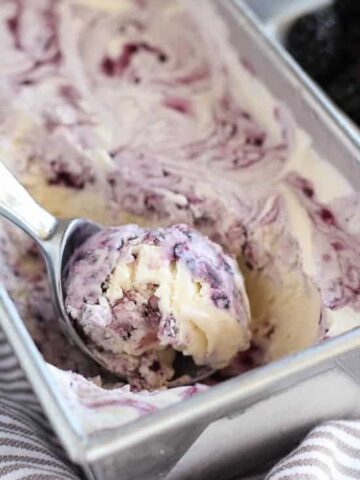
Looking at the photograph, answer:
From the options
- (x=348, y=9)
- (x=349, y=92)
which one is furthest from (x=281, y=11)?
(x=349, y=92)

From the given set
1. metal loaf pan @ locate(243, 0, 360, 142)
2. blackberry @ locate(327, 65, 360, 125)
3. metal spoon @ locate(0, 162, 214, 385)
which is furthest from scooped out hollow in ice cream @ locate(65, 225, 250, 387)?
metal loaf pan @ locate(243, 0, 360, 142)

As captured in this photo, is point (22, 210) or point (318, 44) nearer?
point (22, 210)

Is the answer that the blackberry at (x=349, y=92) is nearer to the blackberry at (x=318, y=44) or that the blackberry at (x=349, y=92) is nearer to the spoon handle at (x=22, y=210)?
the blackberry at (x=318, y=44)

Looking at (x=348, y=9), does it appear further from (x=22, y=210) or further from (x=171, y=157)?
(x=22, y=210)

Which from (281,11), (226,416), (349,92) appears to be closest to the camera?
(226,416)

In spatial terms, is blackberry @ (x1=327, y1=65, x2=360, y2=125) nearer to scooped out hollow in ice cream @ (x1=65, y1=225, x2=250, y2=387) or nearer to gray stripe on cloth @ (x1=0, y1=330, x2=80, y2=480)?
scooped out hollow in ice cream @ (x1=65, y1=225, x2=250, y2=387)

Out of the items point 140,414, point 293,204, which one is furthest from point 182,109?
point 140,414
